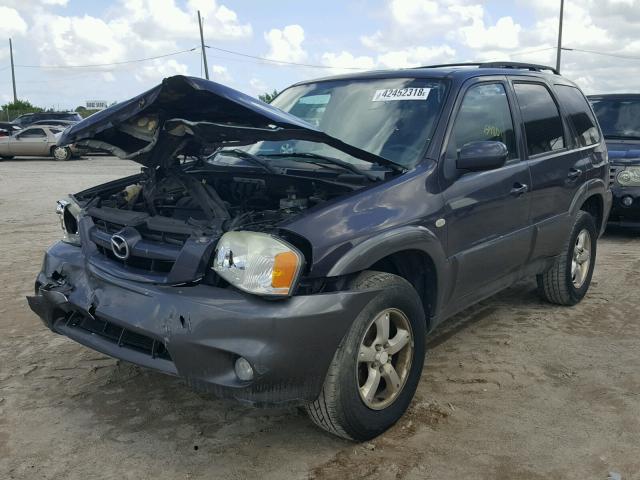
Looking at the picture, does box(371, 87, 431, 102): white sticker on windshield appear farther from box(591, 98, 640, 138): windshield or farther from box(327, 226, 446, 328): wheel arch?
box(591, 98, 640, 138): windshield

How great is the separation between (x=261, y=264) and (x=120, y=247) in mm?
833

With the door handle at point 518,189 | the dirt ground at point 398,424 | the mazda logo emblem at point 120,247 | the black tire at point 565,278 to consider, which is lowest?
the dirt ground at point 398,424

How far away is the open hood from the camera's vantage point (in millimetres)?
2955

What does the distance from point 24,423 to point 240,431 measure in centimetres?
111

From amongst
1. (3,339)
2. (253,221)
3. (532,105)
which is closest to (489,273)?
(532,105)

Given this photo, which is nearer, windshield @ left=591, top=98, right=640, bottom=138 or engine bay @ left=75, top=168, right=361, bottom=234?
engine bay @ left=75, top=168, right=361, bottom=234

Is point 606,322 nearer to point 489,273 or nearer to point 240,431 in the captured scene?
point 489,273

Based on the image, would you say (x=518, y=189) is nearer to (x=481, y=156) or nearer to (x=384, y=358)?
(x=481, y=156)

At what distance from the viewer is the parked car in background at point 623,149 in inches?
305

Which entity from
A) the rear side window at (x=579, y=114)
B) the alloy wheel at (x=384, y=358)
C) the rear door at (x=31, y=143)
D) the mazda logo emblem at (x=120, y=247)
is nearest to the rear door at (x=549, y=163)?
the rear side window at (x=579, y=114)

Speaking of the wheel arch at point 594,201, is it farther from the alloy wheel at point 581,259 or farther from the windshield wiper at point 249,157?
the windshield wiper at point 249,157

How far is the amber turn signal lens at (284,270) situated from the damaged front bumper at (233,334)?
0.25 feet

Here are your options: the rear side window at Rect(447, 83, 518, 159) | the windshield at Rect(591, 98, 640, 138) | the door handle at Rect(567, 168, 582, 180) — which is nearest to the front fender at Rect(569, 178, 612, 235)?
the door handle at Rect(567, 168, 582, 180)

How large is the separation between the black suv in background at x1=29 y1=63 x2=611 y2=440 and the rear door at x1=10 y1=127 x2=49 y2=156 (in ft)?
71.7
